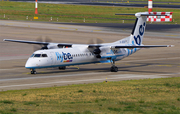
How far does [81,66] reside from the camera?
38.1 m

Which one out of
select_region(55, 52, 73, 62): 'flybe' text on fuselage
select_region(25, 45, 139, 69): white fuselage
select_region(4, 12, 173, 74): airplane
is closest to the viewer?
select_region(25, 45, 139, 69): white fuselage

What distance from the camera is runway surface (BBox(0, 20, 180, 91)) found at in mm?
28359

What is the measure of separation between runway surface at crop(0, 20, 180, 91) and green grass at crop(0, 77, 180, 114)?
509cm

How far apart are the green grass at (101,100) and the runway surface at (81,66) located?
509 cm

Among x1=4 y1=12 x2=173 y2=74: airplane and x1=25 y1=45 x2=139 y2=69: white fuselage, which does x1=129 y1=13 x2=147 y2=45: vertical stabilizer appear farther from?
x1=25 y1=45 x2=139 y2=69: white fuselage

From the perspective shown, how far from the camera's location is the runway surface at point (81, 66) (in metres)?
28.4

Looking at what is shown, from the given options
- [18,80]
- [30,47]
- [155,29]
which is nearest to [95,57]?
[18,80]

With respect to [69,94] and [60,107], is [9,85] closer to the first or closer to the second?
[69,94]

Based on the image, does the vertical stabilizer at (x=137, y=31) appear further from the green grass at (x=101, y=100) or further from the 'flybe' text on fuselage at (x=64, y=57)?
the green grass at (x=101, y=100)

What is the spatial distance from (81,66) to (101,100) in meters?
20.0

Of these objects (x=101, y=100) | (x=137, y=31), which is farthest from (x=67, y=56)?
(x=101, y=100)

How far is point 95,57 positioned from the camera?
34.2 metres

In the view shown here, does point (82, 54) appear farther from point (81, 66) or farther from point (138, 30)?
point (138, 30)

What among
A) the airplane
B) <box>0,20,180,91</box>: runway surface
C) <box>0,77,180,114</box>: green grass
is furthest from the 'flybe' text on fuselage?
<box>0,77,180,114</box>: green grass
